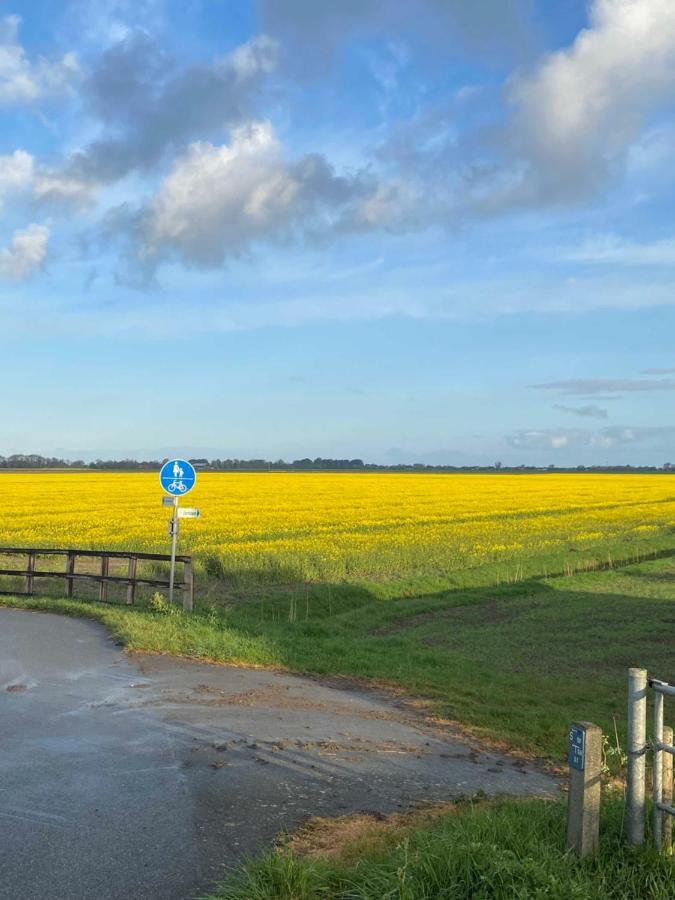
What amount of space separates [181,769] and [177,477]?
1073 cm

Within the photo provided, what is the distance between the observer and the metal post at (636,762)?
502cm

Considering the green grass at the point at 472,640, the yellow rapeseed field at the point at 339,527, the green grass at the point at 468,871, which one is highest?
the green grass at the point at 468,871

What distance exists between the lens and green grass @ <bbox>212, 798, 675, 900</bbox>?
175 inches

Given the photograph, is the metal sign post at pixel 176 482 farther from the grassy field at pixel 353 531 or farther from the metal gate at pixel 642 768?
the metal gate at pixel 642 768

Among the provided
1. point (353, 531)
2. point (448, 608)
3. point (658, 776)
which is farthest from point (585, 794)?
point (353, 531)

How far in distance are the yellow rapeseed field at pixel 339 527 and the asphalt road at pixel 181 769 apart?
14190 millimetres

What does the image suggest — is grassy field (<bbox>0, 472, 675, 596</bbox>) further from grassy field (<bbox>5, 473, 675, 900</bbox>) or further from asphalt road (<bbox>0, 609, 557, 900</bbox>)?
asphalt road (<bbox>0, 609, 557, 900</bbox>)

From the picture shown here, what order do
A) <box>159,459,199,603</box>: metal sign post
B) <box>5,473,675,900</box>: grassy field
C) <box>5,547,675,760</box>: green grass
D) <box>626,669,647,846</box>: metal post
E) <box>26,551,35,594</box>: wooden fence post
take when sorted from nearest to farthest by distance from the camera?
<box>5,473,675,900</box>: grassy field, <box>626,669,647,846</box>: metal post, <box>5,547,675,760</box>: green grass, <box>159,459,199,603</box>: metal sign post, <box>26,551,35,594</box>: wooden fence post

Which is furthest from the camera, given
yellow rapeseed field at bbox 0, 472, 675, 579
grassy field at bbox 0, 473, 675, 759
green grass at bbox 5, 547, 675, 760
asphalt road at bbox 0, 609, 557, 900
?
yellow rapeseed field at bbox 0, 472, 675, 579

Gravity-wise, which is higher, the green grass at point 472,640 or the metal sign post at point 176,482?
the metal sign post at point 176,482

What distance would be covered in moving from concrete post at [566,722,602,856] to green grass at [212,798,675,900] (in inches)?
3.7

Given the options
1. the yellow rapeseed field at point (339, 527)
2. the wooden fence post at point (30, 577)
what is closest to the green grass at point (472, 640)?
the wooden fence post at point (30, 577)

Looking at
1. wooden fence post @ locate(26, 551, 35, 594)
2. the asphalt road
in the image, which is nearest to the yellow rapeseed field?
wooden fence post @ locate(26, 551, 35, 594)

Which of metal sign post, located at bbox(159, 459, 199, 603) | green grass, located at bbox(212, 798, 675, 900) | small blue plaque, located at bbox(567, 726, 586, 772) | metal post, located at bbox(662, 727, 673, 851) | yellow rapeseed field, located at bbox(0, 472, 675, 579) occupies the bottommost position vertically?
yellow rapeseed field, located at bbox(0, 472, 675, 579)
